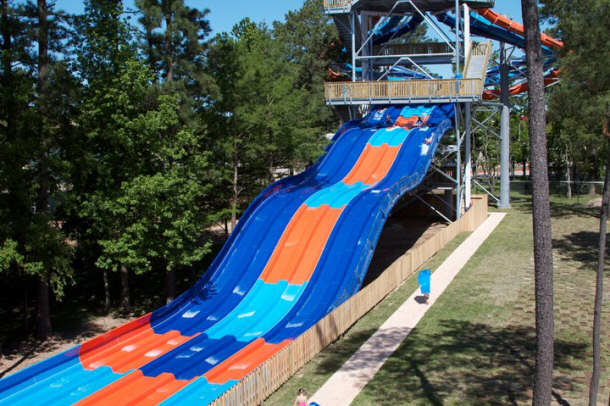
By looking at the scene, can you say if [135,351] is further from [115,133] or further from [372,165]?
[372,165]

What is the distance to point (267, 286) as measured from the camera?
24.4 metres

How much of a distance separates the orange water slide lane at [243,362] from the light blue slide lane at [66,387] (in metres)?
3.14

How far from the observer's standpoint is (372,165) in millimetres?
33875

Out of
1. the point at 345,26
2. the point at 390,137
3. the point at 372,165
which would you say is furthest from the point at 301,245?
the point at 345,26

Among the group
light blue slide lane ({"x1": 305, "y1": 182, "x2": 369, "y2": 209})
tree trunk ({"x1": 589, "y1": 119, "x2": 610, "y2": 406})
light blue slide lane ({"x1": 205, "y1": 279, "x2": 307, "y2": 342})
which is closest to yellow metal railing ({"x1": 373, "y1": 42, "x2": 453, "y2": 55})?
light blue slide lane ({"x1": 305, "y1": 182, "x2": 369, "y2": 209})

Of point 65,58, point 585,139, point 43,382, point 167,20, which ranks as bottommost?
point 43,382

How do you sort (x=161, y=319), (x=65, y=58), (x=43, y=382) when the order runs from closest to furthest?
1. (x=43, y=382)
2. (x=161, y=319)
3. (x=65, y=58)

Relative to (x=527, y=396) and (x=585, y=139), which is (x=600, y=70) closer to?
(x=527, y=396)

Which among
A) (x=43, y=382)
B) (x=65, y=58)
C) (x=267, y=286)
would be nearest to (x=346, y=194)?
(x=267, y=286)

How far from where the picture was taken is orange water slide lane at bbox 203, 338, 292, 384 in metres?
17.7

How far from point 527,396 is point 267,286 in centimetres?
1208

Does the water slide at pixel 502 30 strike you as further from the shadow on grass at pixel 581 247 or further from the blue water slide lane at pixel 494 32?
A: the shadow on grass at pixel 581 247

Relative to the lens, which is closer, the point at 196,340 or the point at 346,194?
the point at 196,340

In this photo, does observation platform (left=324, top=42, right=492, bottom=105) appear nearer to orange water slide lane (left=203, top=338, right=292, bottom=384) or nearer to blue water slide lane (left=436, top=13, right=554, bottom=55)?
blue water slide lane (left=436, top=13, right=554, bottom=55)
